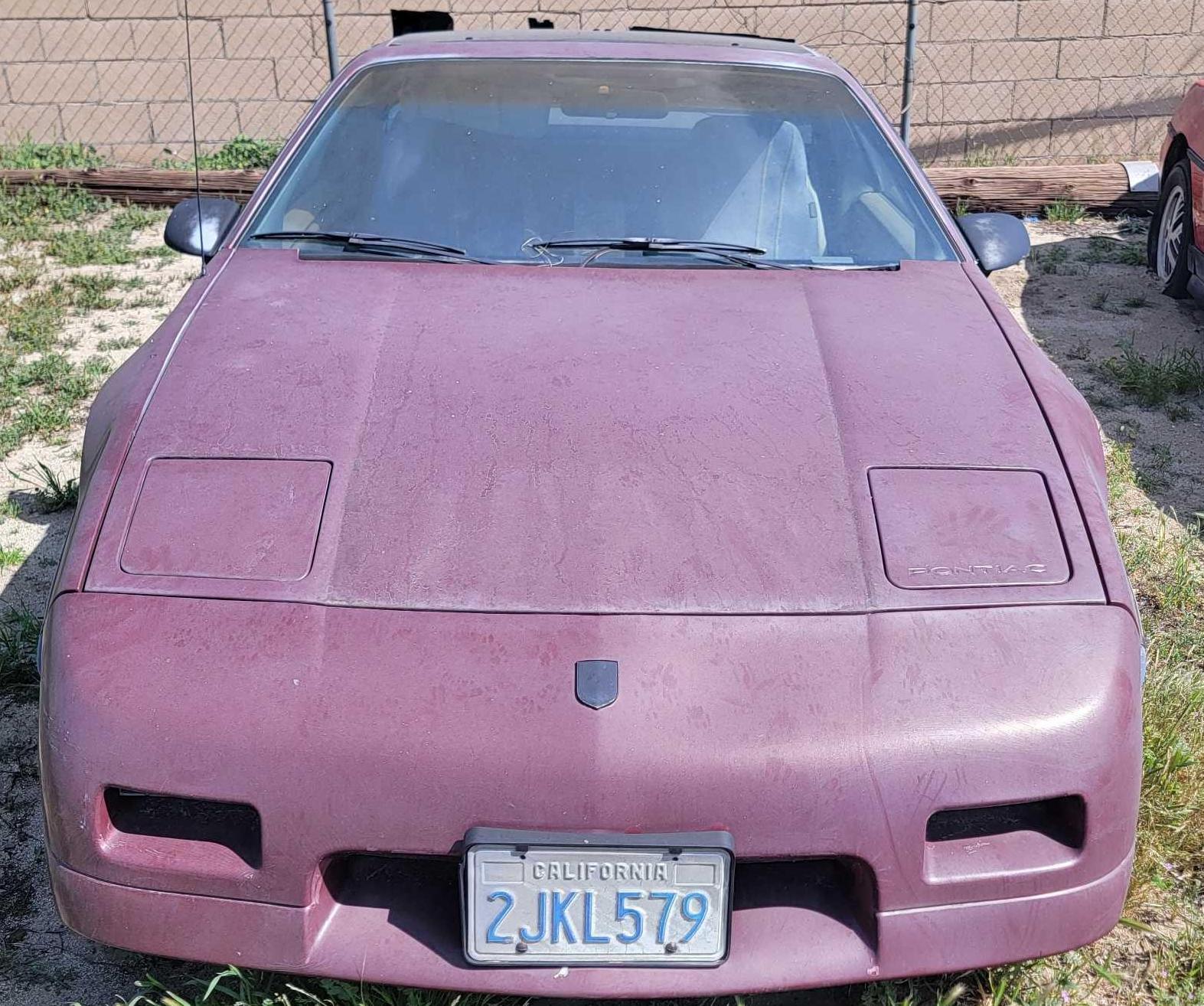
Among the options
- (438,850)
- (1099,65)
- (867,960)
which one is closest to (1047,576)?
(867,960)

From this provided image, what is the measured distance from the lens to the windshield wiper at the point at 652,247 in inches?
108

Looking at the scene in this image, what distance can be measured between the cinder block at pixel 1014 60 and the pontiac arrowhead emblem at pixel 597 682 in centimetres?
737

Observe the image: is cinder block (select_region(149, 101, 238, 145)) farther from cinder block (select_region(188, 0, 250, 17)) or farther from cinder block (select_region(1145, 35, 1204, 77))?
cinder block (select_region(1145, 35, 1204, 77))

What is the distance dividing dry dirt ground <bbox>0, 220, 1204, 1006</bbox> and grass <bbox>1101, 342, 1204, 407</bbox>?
39 mm

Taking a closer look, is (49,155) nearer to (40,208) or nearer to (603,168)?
(40,208)

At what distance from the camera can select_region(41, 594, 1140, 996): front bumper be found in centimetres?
169

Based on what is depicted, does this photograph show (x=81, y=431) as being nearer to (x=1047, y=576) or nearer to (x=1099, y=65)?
(x=1047, y=576)

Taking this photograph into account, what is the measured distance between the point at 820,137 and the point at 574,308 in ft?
3.15

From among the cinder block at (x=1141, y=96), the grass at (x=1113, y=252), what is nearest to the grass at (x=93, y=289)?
the grass at (x=1113, y=252)

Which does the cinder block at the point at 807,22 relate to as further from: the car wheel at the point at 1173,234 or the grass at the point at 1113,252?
the car wheel at the point at 1173,234

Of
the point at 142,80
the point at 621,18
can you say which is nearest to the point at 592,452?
the point at 621,18

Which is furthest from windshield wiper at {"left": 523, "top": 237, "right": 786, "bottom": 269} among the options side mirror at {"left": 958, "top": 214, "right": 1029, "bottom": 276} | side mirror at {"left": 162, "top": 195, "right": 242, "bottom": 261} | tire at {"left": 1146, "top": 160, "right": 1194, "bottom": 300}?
tire at {"left": 1146, "top": 160, "right": 1194, "bottom": 300}

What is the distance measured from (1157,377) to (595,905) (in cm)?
395

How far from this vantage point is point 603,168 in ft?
9.45
